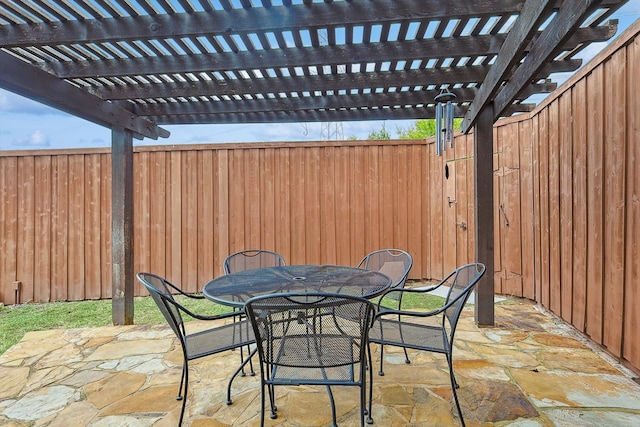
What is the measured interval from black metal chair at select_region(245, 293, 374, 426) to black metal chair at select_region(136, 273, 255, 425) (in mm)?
348

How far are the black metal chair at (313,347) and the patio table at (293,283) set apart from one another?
0.23m

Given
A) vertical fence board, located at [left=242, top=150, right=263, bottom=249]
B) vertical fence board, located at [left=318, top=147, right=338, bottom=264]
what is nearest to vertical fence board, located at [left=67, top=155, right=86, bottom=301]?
vertical fence board, located at [left=242, top=150, right=263, bottom=249]

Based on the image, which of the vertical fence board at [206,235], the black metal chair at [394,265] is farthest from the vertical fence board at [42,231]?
the black metal chair at [394,265]

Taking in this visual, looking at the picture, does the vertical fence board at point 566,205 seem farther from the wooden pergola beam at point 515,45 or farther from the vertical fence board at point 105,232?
the vertical fence board at point 105,232

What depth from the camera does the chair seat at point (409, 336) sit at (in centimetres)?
186

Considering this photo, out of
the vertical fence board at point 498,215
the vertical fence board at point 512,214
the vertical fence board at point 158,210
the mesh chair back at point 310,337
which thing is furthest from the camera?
the vertical fence board at point 158,210

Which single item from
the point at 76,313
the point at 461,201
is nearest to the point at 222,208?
the point at 76,313

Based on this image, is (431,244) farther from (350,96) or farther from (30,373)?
(30,373)

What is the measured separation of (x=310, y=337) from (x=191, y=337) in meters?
0.77

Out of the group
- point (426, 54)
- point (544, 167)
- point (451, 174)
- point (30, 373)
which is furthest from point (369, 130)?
point (30, 373)

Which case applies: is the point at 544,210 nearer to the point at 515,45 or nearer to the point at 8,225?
the point at 515,45

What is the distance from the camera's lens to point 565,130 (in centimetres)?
304

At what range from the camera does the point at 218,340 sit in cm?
199

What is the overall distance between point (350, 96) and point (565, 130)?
1909 mm
